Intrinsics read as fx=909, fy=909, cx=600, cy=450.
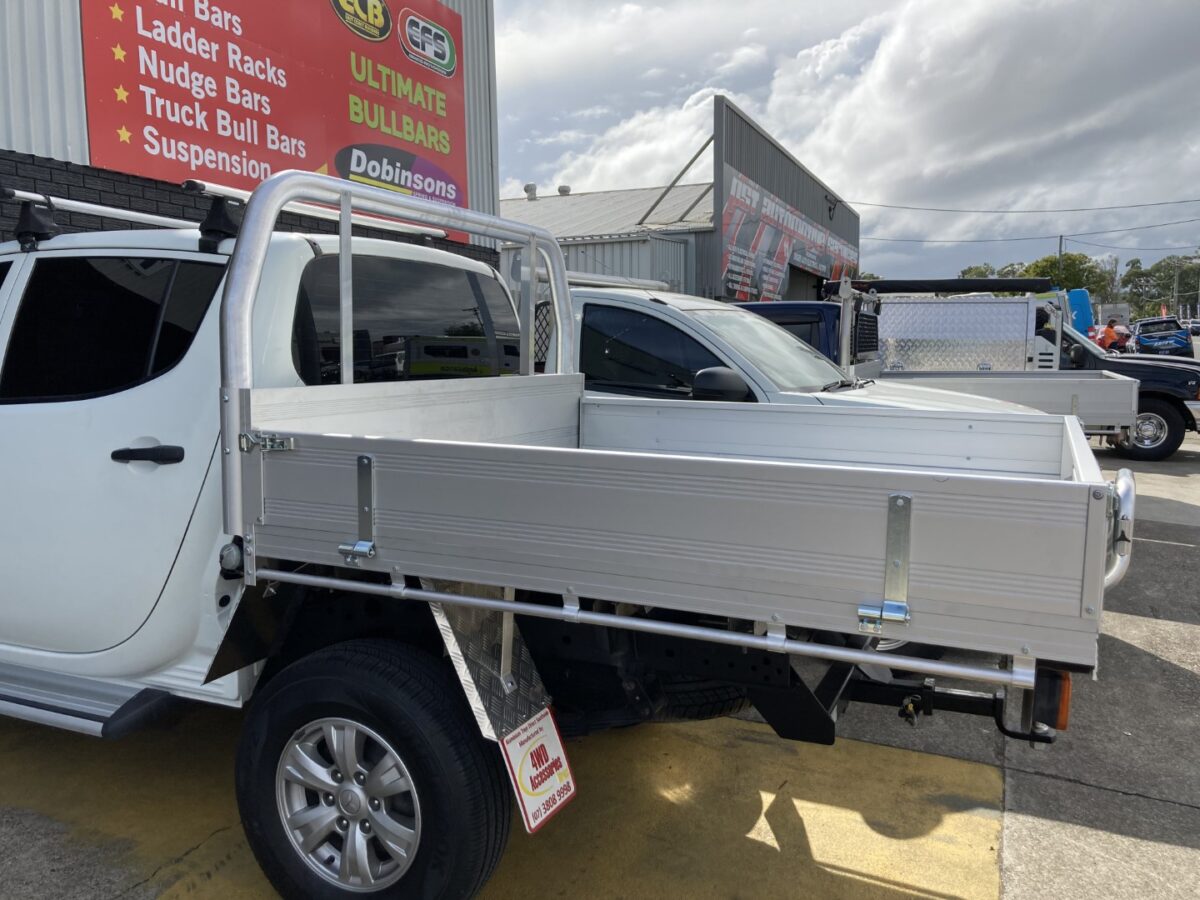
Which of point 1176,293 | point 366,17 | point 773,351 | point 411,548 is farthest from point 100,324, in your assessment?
point 1176,293

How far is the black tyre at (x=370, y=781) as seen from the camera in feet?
7.87

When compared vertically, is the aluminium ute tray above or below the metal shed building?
below

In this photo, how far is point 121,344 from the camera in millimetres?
3193

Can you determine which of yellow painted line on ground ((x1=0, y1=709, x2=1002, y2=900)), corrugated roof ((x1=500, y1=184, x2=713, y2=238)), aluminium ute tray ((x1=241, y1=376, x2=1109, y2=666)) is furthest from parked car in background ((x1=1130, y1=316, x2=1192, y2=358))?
aluminium ute tray ((x1=241, y1=376, x2=1109, y2=666))

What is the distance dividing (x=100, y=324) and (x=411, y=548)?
1.70 m

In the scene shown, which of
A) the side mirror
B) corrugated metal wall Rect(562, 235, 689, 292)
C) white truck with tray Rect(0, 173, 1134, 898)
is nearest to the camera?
white truck with tray Rect(0, 173, 1134, 898)

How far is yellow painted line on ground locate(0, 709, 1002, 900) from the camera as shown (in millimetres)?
2963

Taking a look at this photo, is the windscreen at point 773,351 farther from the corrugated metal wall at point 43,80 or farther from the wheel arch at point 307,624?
the corrugated metal wall at point 43,80

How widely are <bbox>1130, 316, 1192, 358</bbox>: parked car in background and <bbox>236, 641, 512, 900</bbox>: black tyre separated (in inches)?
1272

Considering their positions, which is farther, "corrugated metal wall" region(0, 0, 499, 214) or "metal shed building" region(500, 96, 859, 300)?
"metal shed building" region(500, 96, 859, 300)

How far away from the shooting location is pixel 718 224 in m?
16.3

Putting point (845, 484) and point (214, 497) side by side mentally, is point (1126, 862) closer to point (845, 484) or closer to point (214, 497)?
point (845, 484)

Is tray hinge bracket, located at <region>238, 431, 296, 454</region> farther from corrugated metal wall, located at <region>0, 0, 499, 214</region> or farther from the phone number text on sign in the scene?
corrugated metal wall, located at <region>0, 0, 499, 214</region>

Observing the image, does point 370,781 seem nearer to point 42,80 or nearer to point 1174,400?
point 42,80
